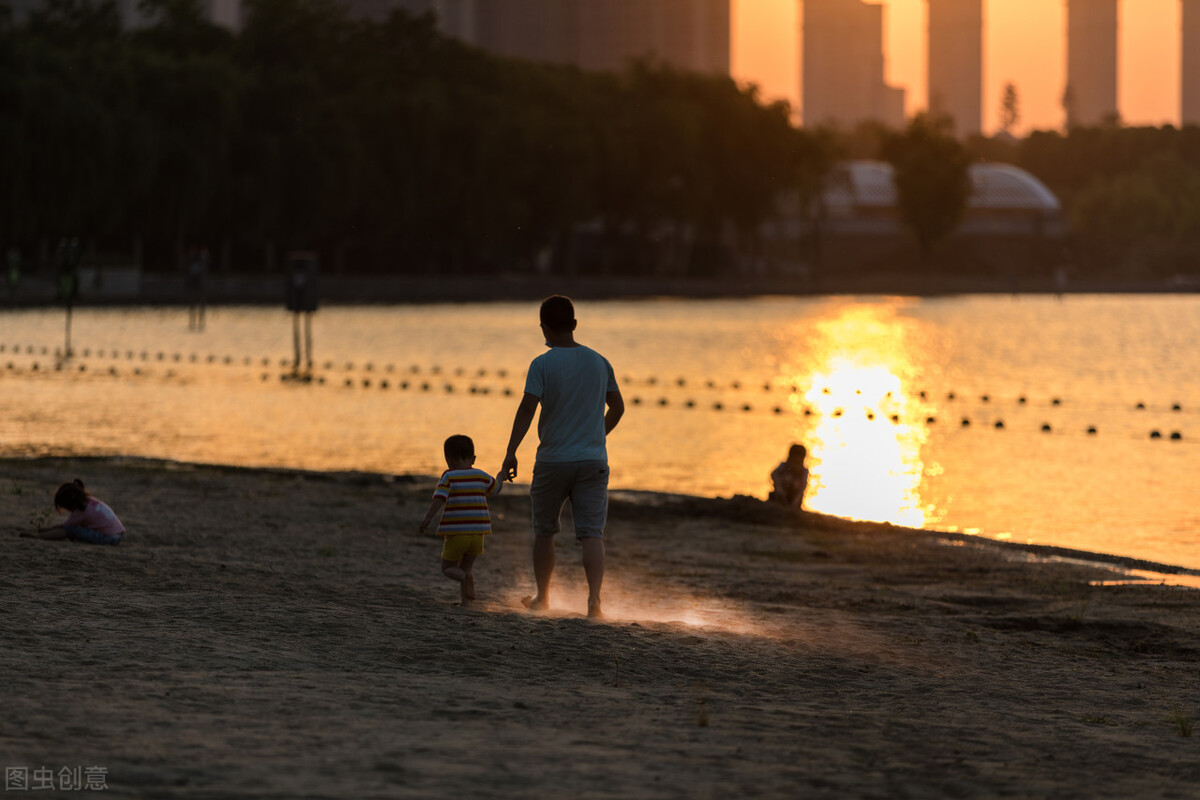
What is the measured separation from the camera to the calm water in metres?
18.2

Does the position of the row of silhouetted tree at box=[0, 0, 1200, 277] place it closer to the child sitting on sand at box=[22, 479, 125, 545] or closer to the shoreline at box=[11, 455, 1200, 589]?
the shoreline at box=[11, 455, 1200, 589]

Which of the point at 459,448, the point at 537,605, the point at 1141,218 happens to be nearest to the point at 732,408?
the point at 537,605

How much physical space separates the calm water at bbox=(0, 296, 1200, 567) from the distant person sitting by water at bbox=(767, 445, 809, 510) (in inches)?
52.2

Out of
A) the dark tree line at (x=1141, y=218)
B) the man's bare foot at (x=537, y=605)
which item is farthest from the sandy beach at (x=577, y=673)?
the dark tree line at (x=1141, y=218)

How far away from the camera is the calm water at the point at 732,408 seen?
1819cm

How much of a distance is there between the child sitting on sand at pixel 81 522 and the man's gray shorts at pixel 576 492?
366 cm

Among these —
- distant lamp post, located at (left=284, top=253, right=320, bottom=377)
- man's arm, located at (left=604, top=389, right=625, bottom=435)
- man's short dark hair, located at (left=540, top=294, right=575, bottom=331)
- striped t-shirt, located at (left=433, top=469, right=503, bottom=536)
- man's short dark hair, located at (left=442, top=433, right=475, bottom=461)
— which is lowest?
striped t-shirt, located at (left=433, top=469, right=503, bottom=536)

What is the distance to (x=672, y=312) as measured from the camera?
234ft

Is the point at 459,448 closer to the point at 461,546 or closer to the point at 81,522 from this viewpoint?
the point at 461,546

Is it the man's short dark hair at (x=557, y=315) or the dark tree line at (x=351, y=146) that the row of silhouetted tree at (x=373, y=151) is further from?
the man's short dark hair at (x=557, y=315)

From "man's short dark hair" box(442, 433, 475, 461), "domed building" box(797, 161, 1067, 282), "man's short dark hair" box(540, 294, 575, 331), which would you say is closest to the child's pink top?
"man's short dark hair" box(442, 433, 475, 461)

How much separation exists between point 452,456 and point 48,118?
5618cm

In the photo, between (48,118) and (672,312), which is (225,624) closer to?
(48,118)

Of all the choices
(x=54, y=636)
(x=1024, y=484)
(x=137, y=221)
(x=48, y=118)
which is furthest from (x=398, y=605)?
(x=137, y=221)
